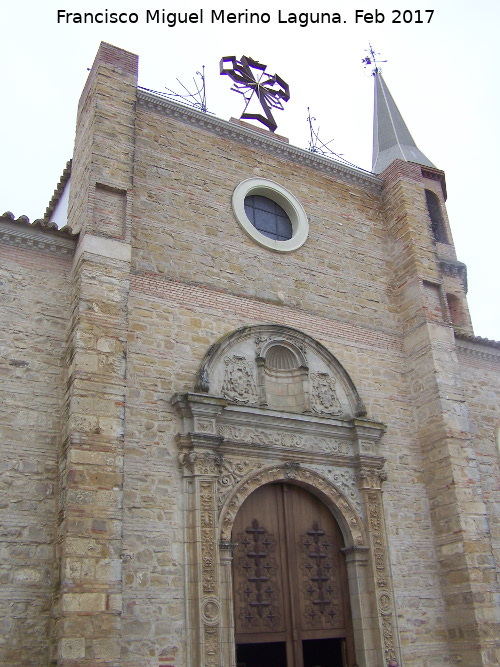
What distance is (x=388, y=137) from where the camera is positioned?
18469mm

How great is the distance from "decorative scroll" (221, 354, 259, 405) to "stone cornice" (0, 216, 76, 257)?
2.65 metres

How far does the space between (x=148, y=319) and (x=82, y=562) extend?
3.33 m

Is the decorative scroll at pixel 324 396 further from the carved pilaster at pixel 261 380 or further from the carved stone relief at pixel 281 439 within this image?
the carved pilaster at pixel 261 380

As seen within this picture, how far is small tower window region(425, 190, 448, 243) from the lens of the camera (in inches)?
628

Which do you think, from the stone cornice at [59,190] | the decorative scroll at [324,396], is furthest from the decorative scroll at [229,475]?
the stone cornice at [59,190]

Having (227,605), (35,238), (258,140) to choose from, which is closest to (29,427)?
(35,238)

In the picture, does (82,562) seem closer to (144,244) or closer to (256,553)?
(256,553)

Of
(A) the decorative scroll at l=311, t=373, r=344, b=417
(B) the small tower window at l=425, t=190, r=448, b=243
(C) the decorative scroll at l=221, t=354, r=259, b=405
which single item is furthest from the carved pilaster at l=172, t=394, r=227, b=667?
(B) the small tower window at l=425, t=190, r=448, b=243

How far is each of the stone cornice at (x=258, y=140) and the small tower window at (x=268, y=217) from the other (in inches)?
39.7

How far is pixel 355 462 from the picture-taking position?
9562 mm

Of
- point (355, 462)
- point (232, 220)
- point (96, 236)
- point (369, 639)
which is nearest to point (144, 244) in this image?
point (96, 236)

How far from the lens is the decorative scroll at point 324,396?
9711 mm

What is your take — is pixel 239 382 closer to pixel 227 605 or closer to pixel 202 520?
pixel 202 520

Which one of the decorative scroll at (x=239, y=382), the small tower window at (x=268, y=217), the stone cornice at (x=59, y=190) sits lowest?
the decorative scroll at (x=239, y=382)
